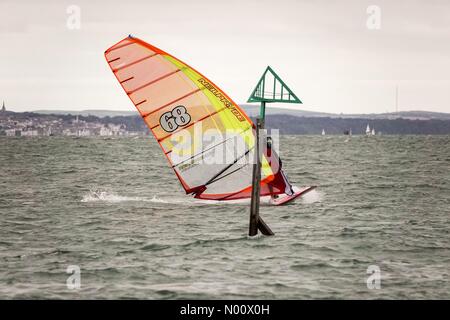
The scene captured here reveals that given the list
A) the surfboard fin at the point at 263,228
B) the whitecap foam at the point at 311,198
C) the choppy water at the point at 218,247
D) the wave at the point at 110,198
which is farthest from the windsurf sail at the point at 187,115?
the wave at the point at 110,198

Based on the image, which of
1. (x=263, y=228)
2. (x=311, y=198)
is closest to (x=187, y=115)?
(x=263, y=228)

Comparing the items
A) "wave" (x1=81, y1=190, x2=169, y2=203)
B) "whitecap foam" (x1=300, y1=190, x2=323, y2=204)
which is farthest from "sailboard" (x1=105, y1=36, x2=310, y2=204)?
"wave" (x1=81, y1=190, x2=169, y2=203)

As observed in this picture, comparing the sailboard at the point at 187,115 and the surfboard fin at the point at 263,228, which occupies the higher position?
the sailboard at the point at 187,115

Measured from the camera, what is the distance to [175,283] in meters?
13.4

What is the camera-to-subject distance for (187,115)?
21062mm

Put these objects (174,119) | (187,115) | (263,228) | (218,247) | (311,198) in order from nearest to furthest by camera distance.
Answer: (218,247) → (263,228) → (174,119) → (187,115) → (311,198)

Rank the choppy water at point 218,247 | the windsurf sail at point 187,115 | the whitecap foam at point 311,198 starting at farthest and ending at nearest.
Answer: the whitecap foam at point 311,198, the windsurf sail at point 187,115, the choppy water at point 218,247

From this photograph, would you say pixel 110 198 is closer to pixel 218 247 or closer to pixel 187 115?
pixel 187 115

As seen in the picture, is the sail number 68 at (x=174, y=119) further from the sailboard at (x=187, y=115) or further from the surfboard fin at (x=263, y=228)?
the surfboard fin at (x=263, y=228)

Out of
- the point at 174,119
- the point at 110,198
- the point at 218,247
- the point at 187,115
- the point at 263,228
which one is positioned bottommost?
the point at 110,198

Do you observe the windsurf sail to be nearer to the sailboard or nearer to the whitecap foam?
the sailboard

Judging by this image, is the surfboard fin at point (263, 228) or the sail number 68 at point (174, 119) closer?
the surfboard fin at point (263, 228)

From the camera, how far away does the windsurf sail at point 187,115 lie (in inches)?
813
